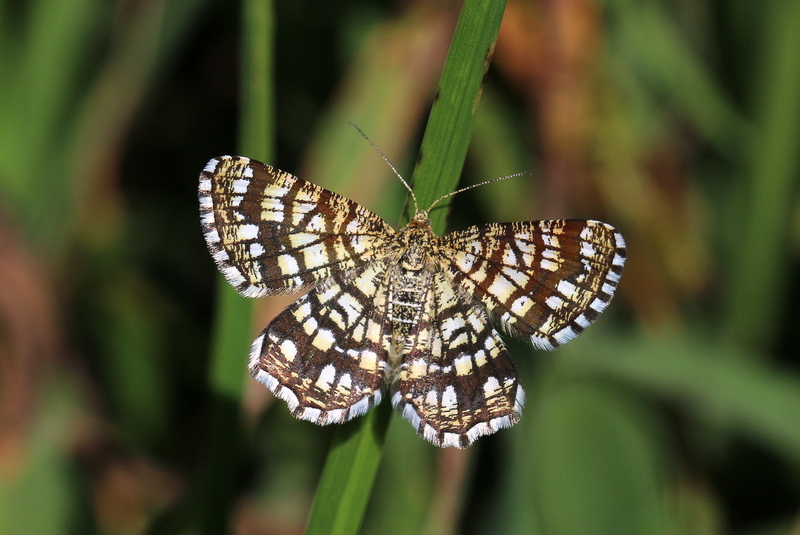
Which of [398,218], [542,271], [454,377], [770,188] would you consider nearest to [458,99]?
[542,271]

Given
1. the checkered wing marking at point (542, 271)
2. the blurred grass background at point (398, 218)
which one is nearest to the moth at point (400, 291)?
the checkered wing marking at point (542, 271)

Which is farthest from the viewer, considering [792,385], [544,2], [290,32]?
[290,32]

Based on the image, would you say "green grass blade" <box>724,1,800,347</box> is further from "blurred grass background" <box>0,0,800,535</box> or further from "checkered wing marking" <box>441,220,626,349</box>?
"checkered wing marking" <box>441,220,626,349</box>

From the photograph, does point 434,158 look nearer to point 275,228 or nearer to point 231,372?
point 275,228

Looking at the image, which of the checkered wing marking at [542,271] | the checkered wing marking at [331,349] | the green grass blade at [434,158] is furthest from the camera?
the checkered wing marking at [542,271]

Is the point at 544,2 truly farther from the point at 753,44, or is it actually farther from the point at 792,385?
the point at 792,385

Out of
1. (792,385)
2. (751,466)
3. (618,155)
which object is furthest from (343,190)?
(751,466)

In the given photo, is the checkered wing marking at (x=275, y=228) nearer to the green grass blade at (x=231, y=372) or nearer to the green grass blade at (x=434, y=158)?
the green grass blade at (x=231, y=372)
